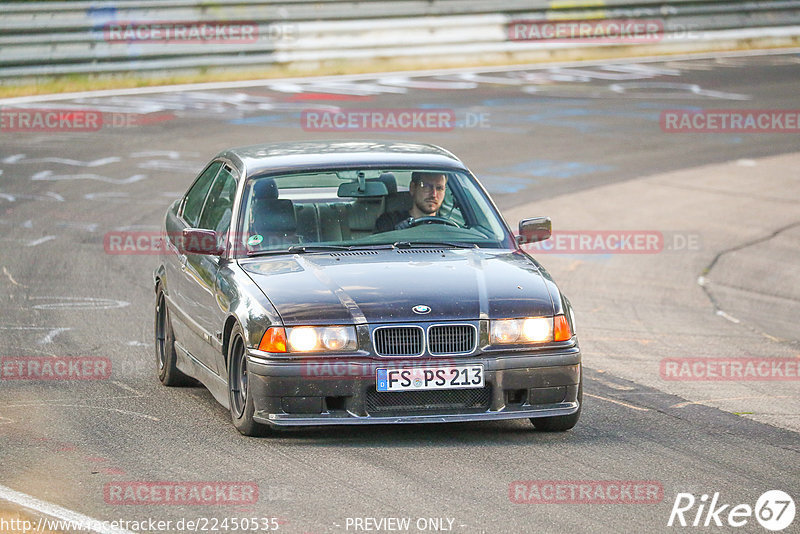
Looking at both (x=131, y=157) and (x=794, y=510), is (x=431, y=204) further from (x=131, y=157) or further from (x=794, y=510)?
(x=131, y=157)

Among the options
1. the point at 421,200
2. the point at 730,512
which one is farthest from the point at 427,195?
the point at 730,512

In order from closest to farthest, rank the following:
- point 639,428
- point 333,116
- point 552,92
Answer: point 639,428 → point 333,116 → point 552,92

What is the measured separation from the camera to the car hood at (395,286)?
7324 millimetres

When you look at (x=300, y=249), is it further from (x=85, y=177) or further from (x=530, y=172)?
(x=530, y=172)

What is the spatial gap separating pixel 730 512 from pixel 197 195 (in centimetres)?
483

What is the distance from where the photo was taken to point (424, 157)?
8.99 metres

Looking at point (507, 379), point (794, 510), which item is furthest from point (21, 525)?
point (794, 510)

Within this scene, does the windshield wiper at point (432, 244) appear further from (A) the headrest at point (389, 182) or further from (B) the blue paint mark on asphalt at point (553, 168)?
(B) the blue paint mark on asphalt at point (553, 168)

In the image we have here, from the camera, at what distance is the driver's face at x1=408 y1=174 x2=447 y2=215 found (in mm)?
8766

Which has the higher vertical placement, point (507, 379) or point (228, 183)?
point (228, 183)

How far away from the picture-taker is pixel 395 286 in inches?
296

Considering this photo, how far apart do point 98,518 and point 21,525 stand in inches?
12.2

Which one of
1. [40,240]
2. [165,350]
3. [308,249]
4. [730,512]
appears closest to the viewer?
[730,512]

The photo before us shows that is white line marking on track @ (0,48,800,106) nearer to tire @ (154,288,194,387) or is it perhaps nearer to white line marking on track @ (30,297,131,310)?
white line marking on track @ (30,297,131,310)
